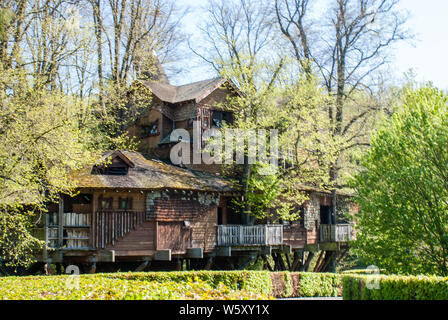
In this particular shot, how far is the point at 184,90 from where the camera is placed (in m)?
38.6

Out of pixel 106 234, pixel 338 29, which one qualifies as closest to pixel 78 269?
pixel 106 234

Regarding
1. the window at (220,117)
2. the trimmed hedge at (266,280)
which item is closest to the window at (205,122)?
the window at (220,117)

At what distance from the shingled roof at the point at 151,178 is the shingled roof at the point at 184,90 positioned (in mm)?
5486

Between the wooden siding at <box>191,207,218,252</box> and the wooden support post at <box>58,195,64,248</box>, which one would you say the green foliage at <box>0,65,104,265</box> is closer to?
the wooden support post at <box>58,195,64,248</box>

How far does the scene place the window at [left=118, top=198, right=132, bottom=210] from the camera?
27781 mm

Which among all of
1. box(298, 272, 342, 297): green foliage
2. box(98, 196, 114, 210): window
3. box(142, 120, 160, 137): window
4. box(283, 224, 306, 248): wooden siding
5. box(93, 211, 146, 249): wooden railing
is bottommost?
box(298, 272, 342, 297): green foliage

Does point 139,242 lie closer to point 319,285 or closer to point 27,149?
point 27,149

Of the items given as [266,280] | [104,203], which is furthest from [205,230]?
[104,203]

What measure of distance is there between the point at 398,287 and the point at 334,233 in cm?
1877

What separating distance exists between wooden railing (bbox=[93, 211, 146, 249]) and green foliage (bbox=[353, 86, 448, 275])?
11473mm

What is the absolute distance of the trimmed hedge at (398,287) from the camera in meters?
15.8

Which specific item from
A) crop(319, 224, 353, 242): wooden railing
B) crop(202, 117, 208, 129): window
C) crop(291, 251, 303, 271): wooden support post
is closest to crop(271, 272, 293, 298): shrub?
crop(291, 251, 303, 271): wooden support post

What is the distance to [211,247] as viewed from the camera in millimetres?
30484

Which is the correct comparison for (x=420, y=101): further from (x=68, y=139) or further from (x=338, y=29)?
(x=338, y=29)
